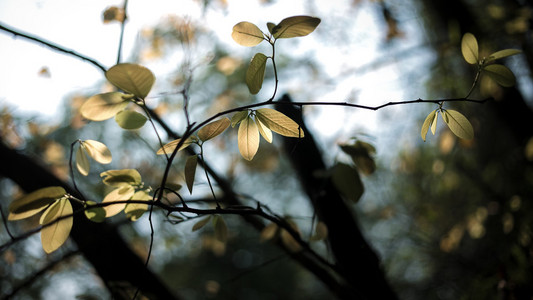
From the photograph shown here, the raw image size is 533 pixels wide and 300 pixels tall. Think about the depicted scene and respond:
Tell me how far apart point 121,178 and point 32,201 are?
11cm

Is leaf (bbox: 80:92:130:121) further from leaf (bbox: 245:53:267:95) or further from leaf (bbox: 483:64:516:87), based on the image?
leaf (bbox: 483:64:516:87)

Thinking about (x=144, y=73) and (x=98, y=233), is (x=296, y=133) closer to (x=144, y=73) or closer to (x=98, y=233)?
(x=144, y=73)

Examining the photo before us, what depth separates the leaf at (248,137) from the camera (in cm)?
43

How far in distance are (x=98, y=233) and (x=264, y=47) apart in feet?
5.20

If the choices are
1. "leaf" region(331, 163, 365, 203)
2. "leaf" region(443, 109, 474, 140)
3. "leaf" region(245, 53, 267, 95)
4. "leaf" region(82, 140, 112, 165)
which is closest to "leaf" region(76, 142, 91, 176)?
"leaf" region(82, 140, 112, 165)

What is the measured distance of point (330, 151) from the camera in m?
1.69

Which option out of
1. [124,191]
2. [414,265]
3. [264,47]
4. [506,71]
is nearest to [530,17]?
[506,71]

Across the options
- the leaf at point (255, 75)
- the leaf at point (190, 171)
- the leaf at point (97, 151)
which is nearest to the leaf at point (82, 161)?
the leaf at point (97, 151)

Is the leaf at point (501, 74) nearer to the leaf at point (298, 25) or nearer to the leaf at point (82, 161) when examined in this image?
the leaf at point (298, 25)

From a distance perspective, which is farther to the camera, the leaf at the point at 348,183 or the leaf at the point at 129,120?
the leaf at the point at 348,183

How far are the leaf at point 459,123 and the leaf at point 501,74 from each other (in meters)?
0.08

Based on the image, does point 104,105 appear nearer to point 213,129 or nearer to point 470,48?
point 213,129

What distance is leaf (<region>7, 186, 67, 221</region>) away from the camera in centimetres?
33

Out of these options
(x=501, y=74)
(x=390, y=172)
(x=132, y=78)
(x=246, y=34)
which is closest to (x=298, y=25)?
(x=246, y=34)
